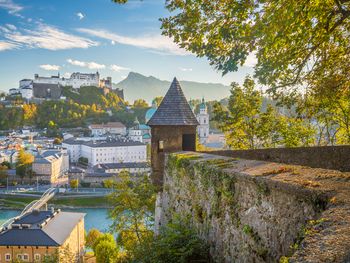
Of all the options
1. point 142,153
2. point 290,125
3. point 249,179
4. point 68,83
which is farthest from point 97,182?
point 68,83

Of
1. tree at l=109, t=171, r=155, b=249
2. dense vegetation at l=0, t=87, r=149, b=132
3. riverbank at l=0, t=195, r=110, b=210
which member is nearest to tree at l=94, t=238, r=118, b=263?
tree at l=109, t=171, r=155, b=249

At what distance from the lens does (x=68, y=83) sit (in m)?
131

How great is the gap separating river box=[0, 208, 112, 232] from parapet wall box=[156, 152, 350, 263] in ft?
115

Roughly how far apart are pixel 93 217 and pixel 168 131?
1512 inches

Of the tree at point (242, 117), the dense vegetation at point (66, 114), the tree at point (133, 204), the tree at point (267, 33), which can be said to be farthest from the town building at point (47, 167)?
the tree at point (267, 33)

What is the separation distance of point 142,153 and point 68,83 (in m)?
61.9

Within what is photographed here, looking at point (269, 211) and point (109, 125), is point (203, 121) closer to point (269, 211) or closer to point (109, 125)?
point (269, 211)

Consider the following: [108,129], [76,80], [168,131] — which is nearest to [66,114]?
[108,129]

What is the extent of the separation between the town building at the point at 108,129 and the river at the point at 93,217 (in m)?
54.4

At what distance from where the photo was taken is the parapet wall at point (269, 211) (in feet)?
8.27

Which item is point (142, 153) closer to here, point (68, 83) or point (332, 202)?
point (68, 83)

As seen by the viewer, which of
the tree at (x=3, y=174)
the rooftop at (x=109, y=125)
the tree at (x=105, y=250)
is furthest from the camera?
the rooftop at (x=109, y=125)

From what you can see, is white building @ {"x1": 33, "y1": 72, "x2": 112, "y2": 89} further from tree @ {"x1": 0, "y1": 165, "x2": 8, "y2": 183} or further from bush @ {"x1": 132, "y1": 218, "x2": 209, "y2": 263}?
bush @ {"x1": 132, "y1": 218, "x2": 209, "y2": 263}

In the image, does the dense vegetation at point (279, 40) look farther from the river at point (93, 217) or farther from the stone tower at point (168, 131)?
the river at point (93, 217)
